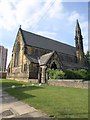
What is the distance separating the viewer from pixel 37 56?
149 ft

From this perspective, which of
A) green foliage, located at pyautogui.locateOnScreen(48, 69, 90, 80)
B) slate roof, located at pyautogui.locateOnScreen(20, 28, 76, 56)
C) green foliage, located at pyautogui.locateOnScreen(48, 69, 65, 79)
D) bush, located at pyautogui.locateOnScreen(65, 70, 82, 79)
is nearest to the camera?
green foliage, located at pyautogui.locateOnScreen(48, 69, 65, 79)

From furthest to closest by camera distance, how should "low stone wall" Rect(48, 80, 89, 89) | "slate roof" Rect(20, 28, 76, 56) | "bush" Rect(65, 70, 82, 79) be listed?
"slate roof" Rect(20, 28, 76, 56), "bush" Rect(65, 70, 82, 79), "low stone wall" Rect(48, 80, 89, 89)

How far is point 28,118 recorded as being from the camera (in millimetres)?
7590

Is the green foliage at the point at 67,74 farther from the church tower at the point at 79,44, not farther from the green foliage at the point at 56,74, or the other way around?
the church tower at the point at 79,44

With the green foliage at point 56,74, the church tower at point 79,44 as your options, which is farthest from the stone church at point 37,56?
the green foliage at point 56,74

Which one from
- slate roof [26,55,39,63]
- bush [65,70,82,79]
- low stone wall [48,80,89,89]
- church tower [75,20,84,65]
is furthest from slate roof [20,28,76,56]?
low stone wall [48,80,89,89]

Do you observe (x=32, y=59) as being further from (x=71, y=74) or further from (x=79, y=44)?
(x=79, y=44)

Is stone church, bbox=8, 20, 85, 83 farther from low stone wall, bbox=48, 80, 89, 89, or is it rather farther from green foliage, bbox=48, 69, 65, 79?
low stone wall, bbox=48, 80, 89, 89

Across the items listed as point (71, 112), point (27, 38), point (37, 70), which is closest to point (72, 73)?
point (37, 70)

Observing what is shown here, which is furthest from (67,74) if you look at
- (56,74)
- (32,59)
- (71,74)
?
(32,59)

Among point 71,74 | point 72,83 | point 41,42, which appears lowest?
point 72,83

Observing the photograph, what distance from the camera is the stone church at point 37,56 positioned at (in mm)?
39281

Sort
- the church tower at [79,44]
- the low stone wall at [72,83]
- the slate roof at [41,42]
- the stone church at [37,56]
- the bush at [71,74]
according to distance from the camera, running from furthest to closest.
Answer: the church tower at [79,44] → the slate roof at [41,42] → the bush at [71,74] → the stone church at [37,56] → the low stone wall at [72,83]

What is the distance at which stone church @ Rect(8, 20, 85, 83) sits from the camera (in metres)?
39.3
